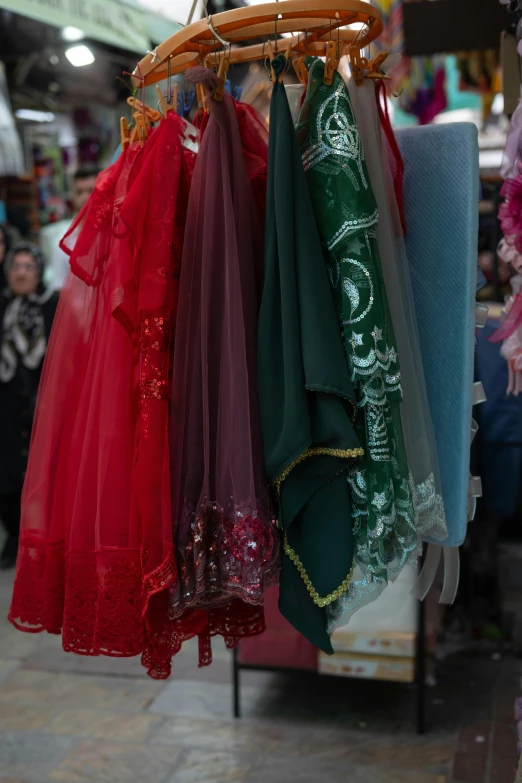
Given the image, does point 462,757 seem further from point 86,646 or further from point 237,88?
point 237,88

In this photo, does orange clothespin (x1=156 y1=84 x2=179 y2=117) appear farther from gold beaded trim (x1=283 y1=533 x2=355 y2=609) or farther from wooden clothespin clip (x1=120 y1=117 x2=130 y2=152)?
gold beaded trim (x1=283 y1=533 x2=355 y2=609)

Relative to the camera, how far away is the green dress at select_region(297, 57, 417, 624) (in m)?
1.39

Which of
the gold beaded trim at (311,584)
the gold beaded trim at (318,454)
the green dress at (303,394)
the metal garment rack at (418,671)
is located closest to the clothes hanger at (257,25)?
the green dress at (303,394)

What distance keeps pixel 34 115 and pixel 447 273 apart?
4.17 meters

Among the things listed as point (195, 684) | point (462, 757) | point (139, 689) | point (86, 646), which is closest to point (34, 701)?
point (139, 689)

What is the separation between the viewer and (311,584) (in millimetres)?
1408

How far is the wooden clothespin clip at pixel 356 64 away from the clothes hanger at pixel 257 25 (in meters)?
0.03

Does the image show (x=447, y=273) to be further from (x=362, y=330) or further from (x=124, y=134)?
(x=124, y=134)

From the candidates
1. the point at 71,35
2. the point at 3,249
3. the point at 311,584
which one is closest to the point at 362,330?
the point at 311,584

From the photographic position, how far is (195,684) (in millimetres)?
3256

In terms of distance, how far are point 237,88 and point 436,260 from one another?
24.2 inches

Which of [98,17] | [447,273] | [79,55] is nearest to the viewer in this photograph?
[447,273]

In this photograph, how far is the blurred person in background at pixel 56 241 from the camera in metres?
4.82

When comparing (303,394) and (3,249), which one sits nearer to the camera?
(303,394)
